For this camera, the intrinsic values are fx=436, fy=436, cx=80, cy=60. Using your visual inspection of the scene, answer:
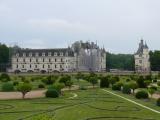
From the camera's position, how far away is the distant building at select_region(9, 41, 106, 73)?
112 meters

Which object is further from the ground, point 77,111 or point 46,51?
point 46,51

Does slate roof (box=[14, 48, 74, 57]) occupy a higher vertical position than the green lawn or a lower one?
higher

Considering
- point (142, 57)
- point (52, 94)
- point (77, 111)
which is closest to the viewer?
point (77, 111)

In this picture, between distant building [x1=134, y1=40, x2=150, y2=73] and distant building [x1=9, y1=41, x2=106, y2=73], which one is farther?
distant building [x1=134, y1=40, x2=150, y2=73]

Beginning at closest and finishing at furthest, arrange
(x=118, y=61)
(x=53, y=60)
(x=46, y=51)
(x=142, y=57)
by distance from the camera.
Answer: (x=53, y=60) < (x=46, y=51) < (x=142, y=57) < (x=118, y=61)

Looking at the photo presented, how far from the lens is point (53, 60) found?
112m

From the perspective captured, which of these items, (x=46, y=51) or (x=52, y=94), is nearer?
(x=52, y=94)

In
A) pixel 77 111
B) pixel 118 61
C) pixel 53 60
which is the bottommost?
pixel 77 111

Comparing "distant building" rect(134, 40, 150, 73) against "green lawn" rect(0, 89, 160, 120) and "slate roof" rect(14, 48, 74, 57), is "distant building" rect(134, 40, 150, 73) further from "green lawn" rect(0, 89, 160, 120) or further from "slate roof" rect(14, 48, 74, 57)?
"green lawn" rect(0, 89, 160, 120)

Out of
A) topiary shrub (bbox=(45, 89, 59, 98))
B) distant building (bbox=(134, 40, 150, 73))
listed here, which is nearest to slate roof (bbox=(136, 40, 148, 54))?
distant building (bbox=(134, 40, 150, 73))

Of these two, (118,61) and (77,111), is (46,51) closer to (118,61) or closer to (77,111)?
(118,61)

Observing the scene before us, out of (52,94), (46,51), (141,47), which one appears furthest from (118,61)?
(52,94)

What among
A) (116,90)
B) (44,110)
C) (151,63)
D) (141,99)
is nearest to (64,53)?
(151,63)

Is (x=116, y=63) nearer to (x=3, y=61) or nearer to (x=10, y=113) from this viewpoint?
(x=3, y=61)
